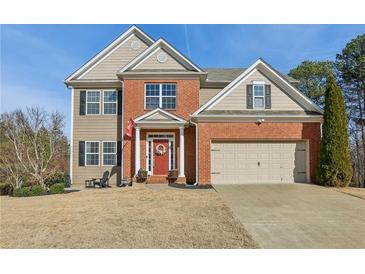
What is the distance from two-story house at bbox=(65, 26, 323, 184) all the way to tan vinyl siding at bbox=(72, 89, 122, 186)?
59 mm

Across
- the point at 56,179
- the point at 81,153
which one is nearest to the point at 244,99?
the point at 81,153

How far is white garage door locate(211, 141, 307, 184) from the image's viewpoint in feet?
49.5

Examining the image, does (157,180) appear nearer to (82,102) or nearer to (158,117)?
(158,117)

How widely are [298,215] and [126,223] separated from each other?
4859 mm

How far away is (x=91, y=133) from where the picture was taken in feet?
59.0

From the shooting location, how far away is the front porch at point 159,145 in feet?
53.2

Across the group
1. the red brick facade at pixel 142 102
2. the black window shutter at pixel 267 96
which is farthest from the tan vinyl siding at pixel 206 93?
the black window shutter at pixel 267 96

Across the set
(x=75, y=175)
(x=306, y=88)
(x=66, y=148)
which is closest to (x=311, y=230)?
(x=75, y=175)

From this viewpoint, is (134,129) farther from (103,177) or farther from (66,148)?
(66,148)

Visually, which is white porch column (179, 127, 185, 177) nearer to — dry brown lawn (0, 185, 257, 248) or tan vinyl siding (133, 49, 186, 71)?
tan vinyl siding (133, 49, 186, 71)

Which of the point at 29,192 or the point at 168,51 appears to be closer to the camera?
the point at 29,192

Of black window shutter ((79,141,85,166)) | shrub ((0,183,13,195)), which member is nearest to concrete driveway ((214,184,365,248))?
black window shutter ((79,141,85,166))

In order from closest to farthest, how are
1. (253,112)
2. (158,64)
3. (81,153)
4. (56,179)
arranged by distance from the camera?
(253,112) → (158,64) → (81,153) → (56,179)

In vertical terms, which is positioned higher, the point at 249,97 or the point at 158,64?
the point at 158,64
